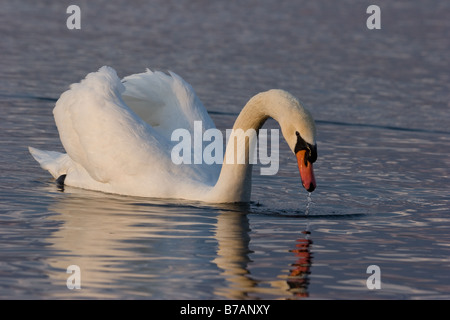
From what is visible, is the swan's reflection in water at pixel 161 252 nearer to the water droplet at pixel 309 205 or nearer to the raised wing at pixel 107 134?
the raised wing at pixel 107 134

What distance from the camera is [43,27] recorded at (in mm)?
20922

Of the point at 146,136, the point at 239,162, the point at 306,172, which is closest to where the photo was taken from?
the point at 306,172

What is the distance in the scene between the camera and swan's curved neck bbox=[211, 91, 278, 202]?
32.4 ft

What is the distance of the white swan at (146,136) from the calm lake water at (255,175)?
191 mm

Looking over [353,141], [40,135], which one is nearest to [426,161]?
[353,141]

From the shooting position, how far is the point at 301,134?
904 centimetres

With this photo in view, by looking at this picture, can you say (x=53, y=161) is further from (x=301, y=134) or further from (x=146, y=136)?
(x=301, y=134)

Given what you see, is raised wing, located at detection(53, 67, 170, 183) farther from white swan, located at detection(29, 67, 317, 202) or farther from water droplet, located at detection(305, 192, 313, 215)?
A: water droplet, located at detection(305, 192, 313, 215)

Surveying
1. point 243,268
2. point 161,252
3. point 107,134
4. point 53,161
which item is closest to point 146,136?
point 107,134

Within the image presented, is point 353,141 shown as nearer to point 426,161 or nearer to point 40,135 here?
point 426,161

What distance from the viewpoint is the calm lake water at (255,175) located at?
7.58m

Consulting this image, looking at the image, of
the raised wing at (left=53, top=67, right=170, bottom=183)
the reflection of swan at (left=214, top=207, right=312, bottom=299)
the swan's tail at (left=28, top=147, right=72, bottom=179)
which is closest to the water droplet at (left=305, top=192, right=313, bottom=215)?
the reflection of swan at (left=214, top=207, right=312, bottom=299)

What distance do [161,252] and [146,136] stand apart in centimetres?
235

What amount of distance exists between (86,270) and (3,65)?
33.3 feet
